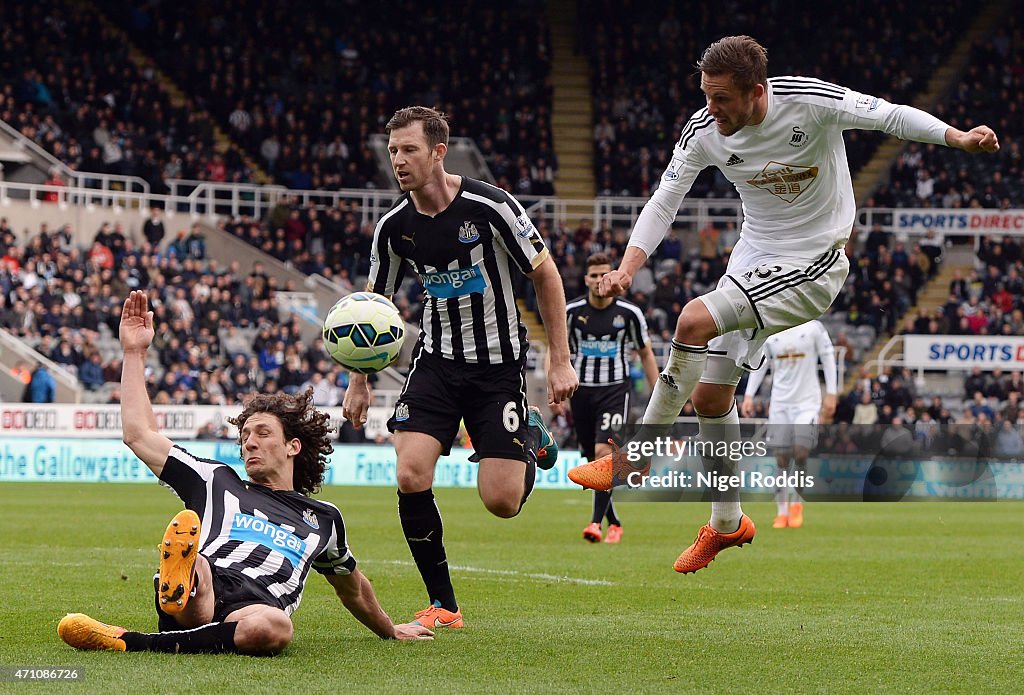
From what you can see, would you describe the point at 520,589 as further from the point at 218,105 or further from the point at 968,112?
the point at 968,112

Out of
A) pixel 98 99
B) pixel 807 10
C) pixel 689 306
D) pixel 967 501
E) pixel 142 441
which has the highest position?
pixel 807 10

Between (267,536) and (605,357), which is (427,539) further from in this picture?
(605,357)

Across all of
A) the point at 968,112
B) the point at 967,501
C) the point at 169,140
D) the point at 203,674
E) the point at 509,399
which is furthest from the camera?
the point at 968,112

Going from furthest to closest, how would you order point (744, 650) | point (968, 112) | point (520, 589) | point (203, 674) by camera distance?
point (968, 112)
point (520, 589)
point (744, 650)
point (203, 674)

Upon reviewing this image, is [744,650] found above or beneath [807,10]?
beneath

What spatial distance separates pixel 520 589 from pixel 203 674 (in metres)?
3.82

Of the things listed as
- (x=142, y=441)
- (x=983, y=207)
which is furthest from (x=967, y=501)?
(x=142, y=441)

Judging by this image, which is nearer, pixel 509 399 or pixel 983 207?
pixel 509 399

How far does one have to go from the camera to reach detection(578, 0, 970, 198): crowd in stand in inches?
1382

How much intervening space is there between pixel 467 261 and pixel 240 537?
6.39 ft

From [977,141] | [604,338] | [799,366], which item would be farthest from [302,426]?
[799,366]

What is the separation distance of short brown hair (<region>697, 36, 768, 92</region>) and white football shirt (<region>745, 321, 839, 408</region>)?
8826 millimetres

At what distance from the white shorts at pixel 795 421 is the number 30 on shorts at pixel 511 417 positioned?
8887 mm

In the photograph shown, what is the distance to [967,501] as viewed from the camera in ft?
69.8
